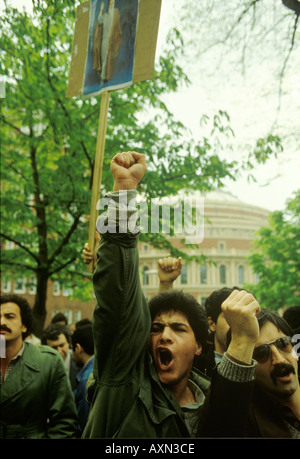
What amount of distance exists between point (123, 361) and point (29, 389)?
1.04 meters

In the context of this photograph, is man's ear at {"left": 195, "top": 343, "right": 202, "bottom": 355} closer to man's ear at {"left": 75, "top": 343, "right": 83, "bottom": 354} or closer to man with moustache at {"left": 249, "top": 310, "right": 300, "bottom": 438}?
man with moustache at {"left": 249, "top": 310, "right": 300, "bottom": 438}

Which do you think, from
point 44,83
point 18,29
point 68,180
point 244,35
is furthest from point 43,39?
point 244,35

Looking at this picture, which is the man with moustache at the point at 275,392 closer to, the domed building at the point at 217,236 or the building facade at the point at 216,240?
the building facade at the point at 216,240

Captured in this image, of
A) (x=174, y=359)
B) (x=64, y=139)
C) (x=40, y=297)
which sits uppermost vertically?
(x=64, y=139)

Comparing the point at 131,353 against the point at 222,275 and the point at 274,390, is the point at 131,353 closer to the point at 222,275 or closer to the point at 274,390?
the point at 274,390

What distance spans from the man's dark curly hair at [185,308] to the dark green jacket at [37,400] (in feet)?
3.15

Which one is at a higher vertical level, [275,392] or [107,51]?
[107,51]

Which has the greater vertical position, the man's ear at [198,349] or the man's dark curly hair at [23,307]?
the man's dark curly hair at [23,307]

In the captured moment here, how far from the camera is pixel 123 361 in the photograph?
1260mm

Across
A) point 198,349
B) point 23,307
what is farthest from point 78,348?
point 198,349

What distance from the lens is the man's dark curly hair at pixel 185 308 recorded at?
59.4 inches

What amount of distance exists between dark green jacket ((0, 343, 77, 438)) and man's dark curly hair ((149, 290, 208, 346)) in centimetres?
96

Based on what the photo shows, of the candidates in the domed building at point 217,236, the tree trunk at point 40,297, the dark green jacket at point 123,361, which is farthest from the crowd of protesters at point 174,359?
the tree trunk at point 40,297

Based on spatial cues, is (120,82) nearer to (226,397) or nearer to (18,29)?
(226,397)
